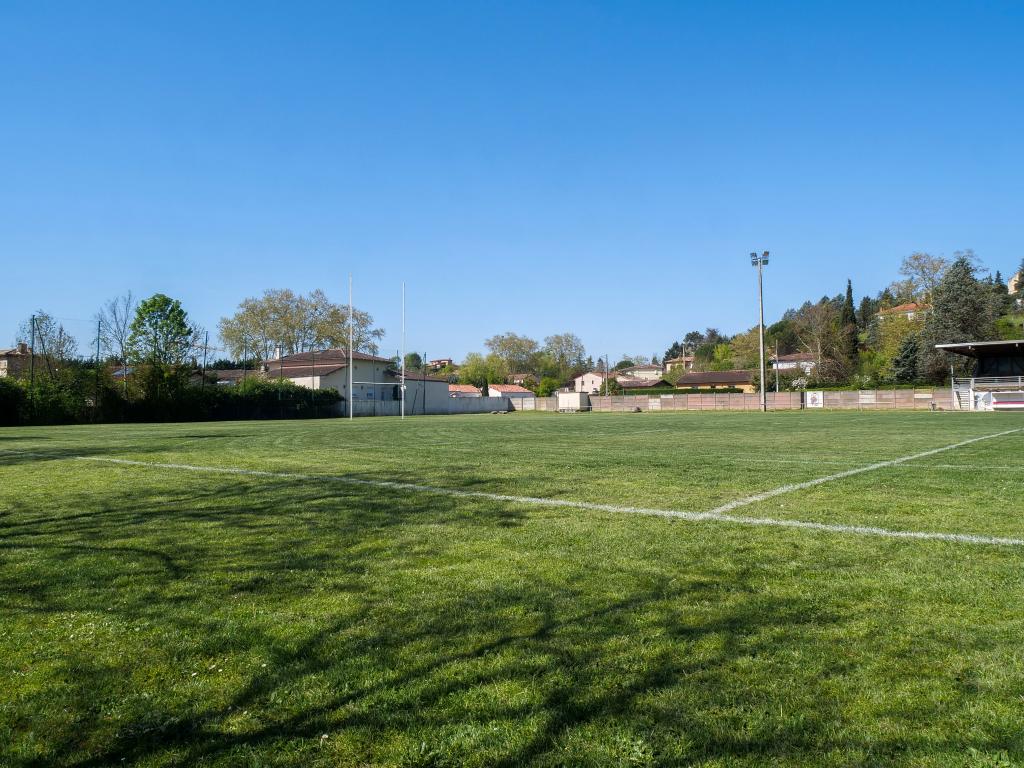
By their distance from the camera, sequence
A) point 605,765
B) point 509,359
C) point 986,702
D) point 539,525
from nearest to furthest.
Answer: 1. point 605,765
2. point 986,702
3. point 539,525
4. point 509,359

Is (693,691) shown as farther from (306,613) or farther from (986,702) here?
(306,613)

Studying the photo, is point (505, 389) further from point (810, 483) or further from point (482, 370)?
point (810, 483)

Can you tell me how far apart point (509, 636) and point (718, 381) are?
102671 mm

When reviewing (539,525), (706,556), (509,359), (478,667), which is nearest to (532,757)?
(478,667)

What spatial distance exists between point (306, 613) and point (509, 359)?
114 metres

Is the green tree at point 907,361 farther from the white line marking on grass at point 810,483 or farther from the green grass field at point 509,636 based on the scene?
the green grass field at point 509,636

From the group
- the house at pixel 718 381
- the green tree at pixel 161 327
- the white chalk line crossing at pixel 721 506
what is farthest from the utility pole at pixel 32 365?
the house at pixel 718 381

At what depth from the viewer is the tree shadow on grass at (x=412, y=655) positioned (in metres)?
2.03

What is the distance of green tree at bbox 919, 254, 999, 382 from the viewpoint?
57094mm

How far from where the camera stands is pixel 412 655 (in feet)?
8.75

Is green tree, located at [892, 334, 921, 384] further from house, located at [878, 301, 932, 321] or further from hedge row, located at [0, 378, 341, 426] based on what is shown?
hedge row, located at [0, 378, 341, 426]

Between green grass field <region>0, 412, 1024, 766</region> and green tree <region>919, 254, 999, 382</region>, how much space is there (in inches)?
2419

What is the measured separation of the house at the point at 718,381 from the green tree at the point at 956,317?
34569 millimetres

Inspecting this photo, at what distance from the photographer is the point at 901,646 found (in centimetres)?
269
